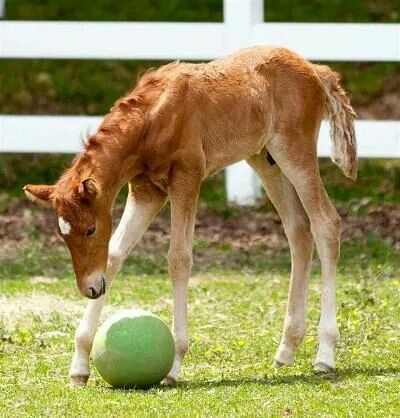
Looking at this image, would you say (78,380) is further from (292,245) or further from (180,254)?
(292,245)

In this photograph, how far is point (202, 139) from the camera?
23.3ft

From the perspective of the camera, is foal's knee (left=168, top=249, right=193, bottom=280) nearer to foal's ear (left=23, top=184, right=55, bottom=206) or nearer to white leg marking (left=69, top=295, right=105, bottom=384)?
white leg marking (left=69, top=295, right=105, bottom=384)

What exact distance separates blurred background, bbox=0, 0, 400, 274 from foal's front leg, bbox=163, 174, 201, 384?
347cm

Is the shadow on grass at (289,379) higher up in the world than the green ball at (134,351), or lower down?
lower down

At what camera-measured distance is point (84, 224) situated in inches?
259

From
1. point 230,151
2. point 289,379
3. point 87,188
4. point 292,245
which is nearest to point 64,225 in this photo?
point 87,188

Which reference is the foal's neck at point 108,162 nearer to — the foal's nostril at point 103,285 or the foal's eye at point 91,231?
the foal's eye at point 91,231

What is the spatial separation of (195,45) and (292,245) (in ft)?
15.4

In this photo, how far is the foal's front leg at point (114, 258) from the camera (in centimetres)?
689

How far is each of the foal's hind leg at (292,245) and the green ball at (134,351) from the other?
35.5 inches

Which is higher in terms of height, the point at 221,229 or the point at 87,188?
the point at 87,188

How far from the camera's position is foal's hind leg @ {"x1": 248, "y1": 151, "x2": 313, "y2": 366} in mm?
7332

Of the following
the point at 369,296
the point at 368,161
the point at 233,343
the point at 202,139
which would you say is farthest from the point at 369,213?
the point at 202,139

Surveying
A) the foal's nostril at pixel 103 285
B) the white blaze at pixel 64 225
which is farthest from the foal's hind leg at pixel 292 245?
the white blaze at pixel 64 225
